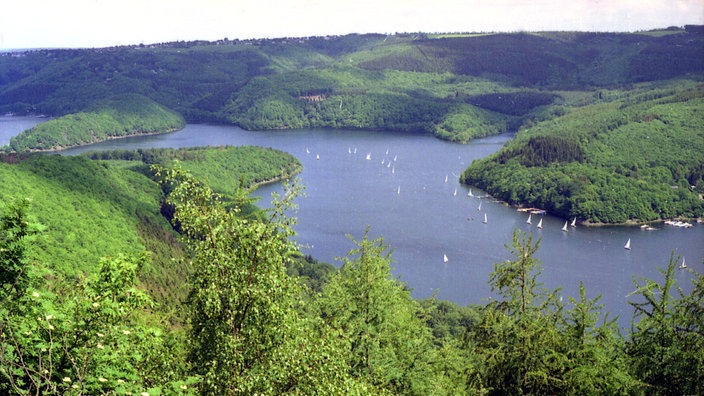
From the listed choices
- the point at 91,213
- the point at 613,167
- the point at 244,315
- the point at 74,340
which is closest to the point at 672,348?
the point at 244,315

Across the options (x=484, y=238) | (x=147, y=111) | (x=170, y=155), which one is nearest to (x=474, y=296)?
(x=484, y=238)

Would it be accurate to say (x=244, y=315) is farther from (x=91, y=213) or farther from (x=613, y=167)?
(x=613, y=167)

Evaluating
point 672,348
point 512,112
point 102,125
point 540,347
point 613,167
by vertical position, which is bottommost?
point 102,125

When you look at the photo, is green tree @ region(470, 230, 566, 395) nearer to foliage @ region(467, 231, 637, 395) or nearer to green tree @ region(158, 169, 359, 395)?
foliage @ region(467, 231, 637, 395)

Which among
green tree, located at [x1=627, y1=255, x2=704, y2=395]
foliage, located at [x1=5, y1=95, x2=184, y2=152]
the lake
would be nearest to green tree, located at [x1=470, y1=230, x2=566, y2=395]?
green tree, located at [x1=627, y1=255, x2=704, y2=395]

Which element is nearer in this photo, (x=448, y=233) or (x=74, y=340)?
(x=74, y=340)

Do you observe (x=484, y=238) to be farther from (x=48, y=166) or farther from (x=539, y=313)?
(x=539, y=313)
